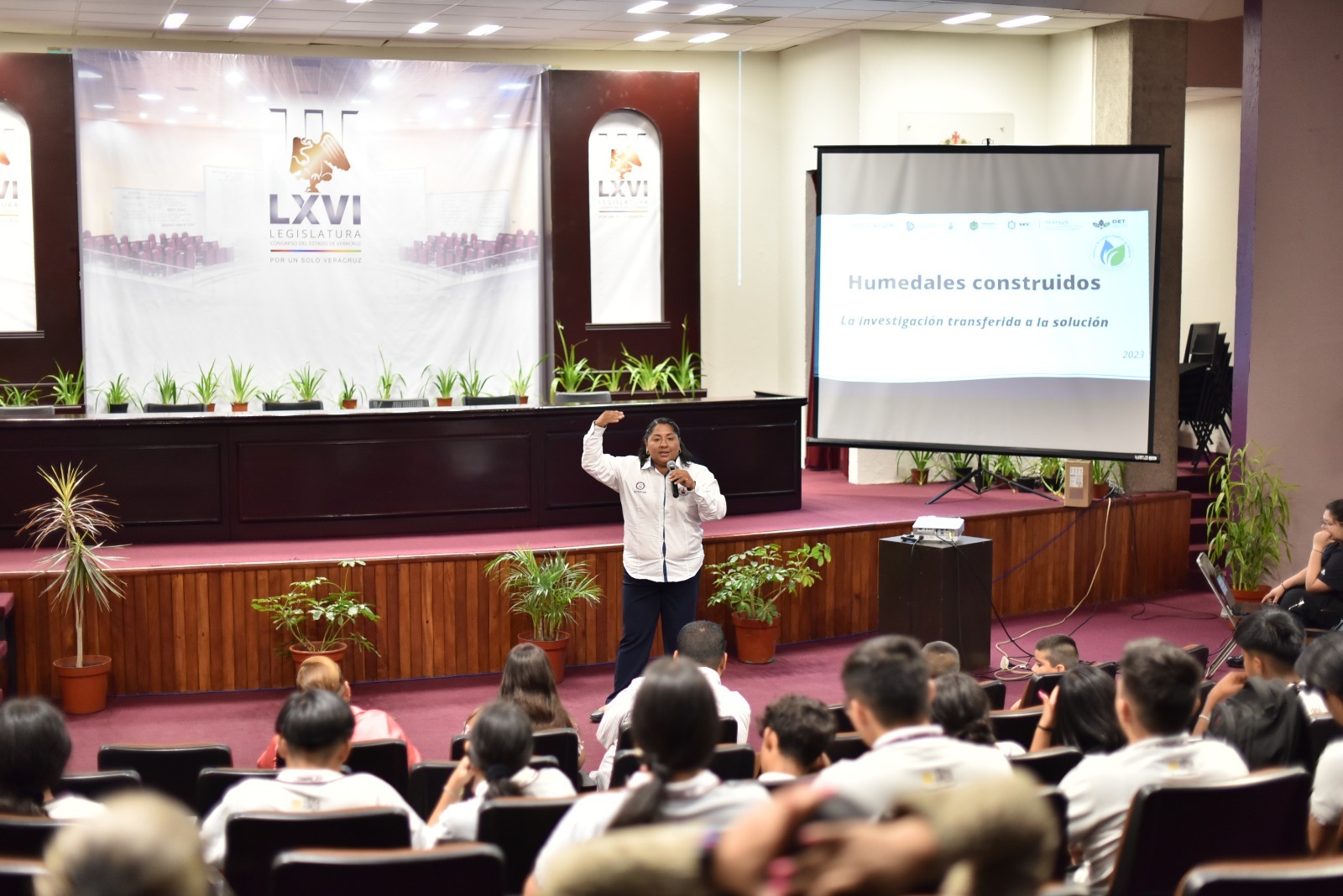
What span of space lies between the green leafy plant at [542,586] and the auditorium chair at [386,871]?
438 cm

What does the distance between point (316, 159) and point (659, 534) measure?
546 cm

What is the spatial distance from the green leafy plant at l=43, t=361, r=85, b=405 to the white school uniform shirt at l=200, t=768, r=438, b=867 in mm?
6856

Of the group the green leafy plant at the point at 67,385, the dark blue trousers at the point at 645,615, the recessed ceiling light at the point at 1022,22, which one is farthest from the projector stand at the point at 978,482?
the green leafy plant at the point at 67,385

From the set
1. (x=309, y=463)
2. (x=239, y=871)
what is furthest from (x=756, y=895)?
(x=309, y=463)

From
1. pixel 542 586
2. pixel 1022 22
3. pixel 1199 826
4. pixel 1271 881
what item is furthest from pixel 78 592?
pixel 1022 22

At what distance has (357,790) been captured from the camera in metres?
2.95

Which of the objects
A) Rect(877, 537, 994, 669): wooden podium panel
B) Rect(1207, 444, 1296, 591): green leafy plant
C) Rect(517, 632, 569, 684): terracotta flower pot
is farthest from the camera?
Rect(1207, 444, 1296, 591): green leafy plant

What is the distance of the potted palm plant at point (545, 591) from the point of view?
22.3 ft

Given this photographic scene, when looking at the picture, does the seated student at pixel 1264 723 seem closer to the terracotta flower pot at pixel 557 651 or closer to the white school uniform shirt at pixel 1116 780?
the white school uniform shirt at pixel 1116 780

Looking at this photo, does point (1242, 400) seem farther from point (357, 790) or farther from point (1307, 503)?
point (357, 790)

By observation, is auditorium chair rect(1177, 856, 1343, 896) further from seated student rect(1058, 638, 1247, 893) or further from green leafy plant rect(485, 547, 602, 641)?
green leafy plant rect(485, 547, 602, 641)

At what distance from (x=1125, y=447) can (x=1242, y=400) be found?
89 cm

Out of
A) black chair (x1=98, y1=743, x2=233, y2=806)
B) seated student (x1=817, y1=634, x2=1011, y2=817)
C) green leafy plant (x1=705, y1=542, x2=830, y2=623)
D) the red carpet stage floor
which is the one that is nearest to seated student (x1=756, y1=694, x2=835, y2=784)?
seated student (x1=817, y1=634, x2=1011, y2=817)

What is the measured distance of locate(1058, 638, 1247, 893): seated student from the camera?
280cm
